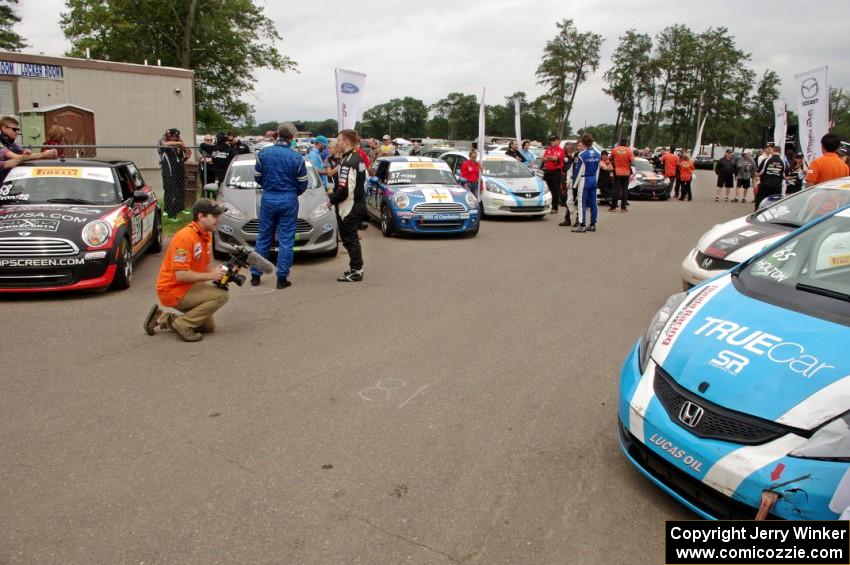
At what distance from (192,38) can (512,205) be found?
2911 centimetres

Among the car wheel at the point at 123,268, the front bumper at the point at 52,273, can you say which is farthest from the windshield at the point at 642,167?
the front bumper at the point at 52,273

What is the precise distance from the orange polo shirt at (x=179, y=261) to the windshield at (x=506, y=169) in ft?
36.1

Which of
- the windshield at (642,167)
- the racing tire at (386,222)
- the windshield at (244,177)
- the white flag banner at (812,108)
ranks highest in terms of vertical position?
the white flag banner at (812,108)

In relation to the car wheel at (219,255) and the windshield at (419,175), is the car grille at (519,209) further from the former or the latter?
the car wheel at (219,255)

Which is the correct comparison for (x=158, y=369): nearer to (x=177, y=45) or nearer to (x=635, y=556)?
(x=635, y=556)

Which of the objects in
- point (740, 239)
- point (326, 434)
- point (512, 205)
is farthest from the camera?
point (512, 205)

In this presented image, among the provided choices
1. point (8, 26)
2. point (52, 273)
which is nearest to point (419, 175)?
point (52, 273)

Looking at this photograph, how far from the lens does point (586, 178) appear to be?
43.4 ft

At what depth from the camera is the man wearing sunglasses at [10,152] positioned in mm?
8888

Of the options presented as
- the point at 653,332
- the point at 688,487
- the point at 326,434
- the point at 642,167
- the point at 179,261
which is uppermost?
the point at 642,167

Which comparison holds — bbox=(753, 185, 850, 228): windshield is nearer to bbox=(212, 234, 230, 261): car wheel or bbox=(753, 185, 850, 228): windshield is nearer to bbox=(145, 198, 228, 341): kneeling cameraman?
bbox=(145, 198, 228, 341): kneeling cameraman

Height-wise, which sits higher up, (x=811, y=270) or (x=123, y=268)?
(x=811, y=270)

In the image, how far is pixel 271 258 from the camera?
943cm

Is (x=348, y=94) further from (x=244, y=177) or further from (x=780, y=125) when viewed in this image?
(x=780, y=125)
